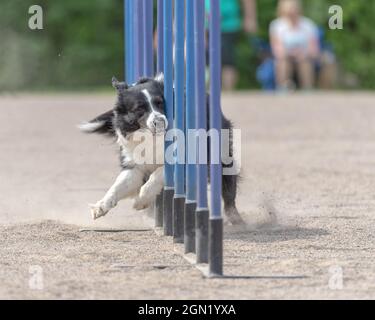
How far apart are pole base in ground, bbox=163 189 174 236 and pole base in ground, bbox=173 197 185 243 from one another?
0.89ft

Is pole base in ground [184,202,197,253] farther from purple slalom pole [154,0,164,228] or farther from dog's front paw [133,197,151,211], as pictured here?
purple slalom pole [154,0,164,228]

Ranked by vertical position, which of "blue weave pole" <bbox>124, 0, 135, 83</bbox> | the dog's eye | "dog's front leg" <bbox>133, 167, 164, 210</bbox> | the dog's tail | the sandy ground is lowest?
the sandy ground

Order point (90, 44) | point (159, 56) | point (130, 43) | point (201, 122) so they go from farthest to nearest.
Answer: point (90, 44), point (130, 43), point (159, 56), point (201, 122)

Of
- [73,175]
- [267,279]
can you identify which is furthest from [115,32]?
[267,279]

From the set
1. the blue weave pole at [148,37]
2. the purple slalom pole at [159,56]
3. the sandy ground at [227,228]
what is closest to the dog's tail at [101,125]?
the blue weave pole at [148,37]

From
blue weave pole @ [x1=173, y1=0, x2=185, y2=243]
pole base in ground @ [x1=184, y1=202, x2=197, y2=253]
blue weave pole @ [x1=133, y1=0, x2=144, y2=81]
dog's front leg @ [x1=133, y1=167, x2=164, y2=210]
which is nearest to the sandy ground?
pole base in ground @ [x1=184, y1=202, x2=197, y2=253]

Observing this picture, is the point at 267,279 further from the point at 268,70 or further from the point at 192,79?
the point at 268,70

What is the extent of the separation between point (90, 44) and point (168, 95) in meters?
16.3

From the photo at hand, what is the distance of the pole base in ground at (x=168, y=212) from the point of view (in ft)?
21.2

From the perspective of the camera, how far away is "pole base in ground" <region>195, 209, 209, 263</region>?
17.7ft

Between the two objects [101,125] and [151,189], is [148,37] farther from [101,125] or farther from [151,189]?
[151,189]

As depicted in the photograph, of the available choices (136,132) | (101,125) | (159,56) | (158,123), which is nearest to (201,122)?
(158,123)

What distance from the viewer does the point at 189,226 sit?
228 inches

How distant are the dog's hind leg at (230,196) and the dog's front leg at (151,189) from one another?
1.82 feet
